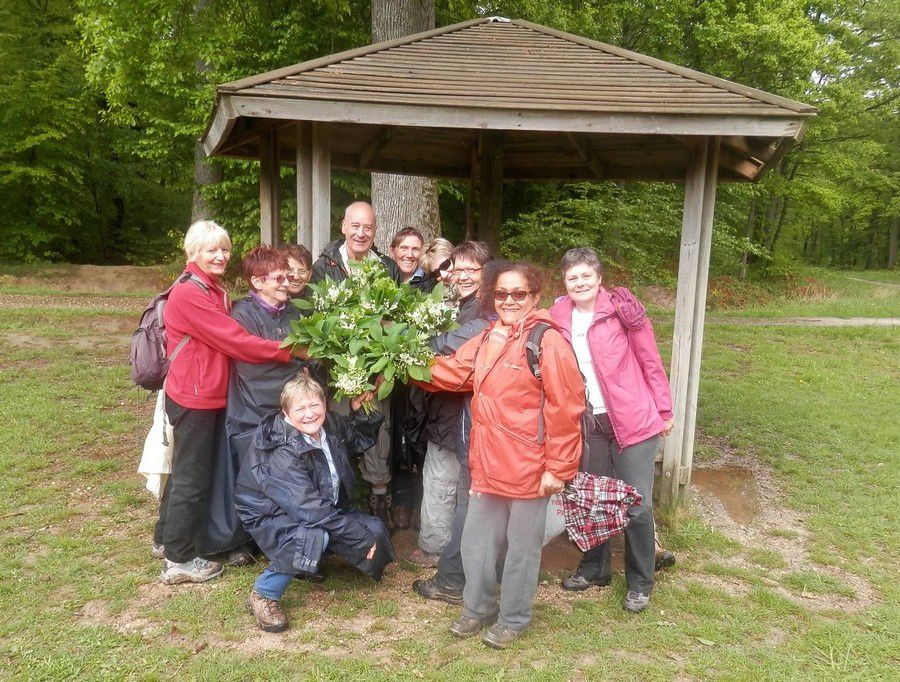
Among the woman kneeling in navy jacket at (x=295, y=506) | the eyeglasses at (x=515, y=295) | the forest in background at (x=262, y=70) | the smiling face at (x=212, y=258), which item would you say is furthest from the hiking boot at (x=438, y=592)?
the forest in background at (x=262, y=70)

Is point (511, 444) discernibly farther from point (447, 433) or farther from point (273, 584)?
point (273, 584)

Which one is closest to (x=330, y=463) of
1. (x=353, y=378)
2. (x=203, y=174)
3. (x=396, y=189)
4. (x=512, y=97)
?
(x=353, y=378)

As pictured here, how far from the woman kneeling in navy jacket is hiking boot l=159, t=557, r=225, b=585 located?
1.73 feet

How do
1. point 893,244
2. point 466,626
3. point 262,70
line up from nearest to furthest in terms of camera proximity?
point 466,626 → point 262,70 → point 893,244

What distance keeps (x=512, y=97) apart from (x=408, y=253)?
121cm

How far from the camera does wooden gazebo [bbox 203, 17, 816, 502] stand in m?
4.23

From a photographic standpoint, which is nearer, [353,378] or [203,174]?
[353,378]

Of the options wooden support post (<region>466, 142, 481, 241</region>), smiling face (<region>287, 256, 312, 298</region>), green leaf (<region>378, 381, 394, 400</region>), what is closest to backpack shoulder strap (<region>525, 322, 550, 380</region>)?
green leaf (<region>378, 381, 394, 400</region>)

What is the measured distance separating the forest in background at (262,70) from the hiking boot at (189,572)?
8685mm

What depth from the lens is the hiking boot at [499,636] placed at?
3398 mm

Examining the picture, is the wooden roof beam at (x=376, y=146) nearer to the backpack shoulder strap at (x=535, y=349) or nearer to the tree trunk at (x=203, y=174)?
the backpack shoulder strap at (x=535, y=349)

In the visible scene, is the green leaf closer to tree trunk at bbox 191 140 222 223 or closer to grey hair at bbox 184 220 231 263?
grey hair at bbox 184 220 231 263

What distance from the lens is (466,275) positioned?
397cm

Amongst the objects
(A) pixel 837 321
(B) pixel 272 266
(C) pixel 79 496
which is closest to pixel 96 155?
(C) pixel 79 496
